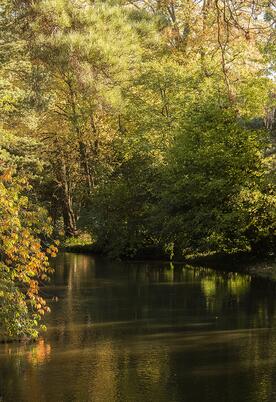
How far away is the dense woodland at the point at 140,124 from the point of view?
965 inches

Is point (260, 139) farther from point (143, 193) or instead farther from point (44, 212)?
point (44, 212)

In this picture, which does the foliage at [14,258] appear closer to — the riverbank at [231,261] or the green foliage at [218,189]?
the riverbank at [231,261]

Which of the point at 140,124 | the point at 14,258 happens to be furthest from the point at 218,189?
→ the point at 14,258

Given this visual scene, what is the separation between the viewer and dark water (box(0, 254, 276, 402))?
9.84m

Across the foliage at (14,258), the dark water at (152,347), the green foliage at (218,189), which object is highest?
the green foliage at (218,189)

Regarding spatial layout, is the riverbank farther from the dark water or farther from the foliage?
the foliage

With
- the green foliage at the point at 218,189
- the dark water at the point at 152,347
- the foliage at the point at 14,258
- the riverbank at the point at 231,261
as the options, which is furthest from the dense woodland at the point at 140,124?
the foliage at the point at 14,258

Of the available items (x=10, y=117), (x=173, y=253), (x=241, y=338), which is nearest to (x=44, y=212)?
(x=241, y=338)

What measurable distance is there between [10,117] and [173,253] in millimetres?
10165

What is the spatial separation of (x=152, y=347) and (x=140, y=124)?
2098 centimetres

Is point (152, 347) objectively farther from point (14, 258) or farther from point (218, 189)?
point (218, 189)

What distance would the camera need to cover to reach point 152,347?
41.5 feet

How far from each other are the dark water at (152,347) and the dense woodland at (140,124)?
3904mm

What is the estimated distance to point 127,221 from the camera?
30203 mm
